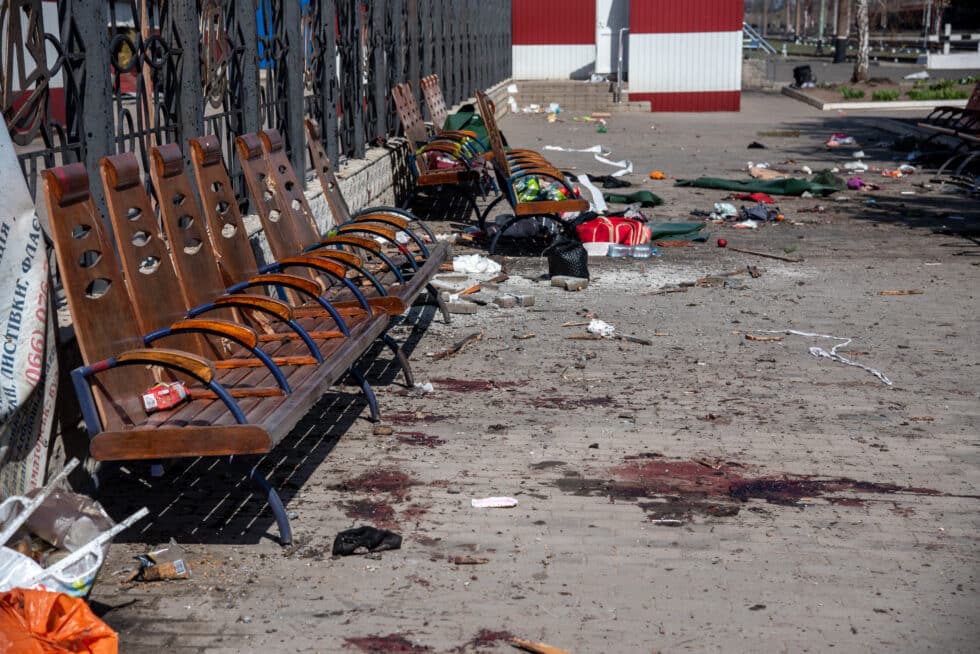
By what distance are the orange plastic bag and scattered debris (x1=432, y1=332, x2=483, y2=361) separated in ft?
13.1

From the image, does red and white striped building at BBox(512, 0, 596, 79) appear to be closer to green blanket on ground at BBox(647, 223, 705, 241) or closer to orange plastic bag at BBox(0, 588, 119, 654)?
green blanket on ground at BBox(647, 223, 705, 241)

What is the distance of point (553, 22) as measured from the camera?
33.4m

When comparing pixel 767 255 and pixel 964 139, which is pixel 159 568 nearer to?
pixel 767 255

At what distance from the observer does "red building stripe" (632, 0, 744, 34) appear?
1138 inches

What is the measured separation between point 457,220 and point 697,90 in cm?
1822

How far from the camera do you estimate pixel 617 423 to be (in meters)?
6.11

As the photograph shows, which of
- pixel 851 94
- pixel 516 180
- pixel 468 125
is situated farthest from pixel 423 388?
pixel 851 94

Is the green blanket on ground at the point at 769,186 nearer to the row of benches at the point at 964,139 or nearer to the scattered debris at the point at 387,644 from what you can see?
the row of benches at the point at 964,139

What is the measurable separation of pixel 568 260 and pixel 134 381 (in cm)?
518

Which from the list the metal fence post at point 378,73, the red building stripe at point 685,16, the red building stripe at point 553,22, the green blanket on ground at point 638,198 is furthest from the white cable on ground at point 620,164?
the red building stripe at point 553,22

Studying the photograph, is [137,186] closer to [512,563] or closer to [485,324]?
[512,563]

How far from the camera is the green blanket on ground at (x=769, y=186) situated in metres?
14.5

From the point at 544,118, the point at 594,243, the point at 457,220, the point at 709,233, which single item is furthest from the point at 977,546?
the point at 544,118

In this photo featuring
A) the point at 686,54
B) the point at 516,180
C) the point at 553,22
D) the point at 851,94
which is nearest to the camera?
the point at 516,180
